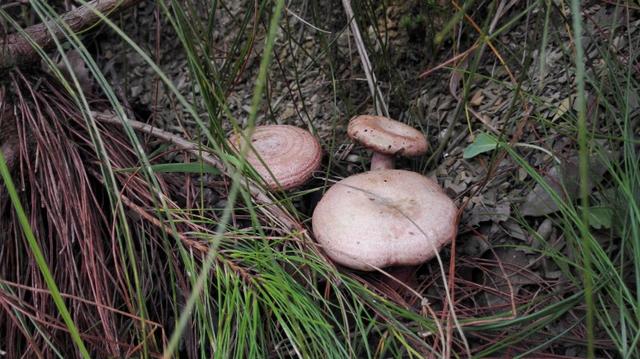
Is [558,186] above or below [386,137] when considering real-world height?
below

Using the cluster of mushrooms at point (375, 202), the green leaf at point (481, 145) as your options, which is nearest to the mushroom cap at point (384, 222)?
the cluster of mushrooms at point (375, 202)

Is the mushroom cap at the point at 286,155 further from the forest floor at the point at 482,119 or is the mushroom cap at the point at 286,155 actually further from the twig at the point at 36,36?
the twig at the point at 36,36

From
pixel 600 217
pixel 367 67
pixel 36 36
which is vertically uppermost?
pixel 36 36

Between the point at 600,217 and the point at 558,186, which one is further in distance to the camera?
the point at 558,186

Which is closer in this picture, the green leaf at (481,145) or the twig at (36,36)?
the green leaf at (481,145)

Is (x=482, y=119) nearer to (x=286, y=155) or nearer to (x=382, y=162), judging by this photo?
(x=382, y=162)

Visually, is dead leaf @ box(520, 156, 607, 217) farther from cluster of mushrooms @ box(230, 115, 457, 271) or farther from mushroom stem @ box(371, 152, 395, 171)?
mushroom stem @ box(371, 152, 395, 171)

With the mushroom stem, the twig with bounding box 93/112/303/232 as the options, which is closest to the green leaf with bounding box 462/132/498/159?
the mushroom stem

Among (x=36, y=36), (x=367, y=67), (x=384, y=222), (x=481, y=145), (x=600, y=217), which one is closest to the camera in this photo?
(x=600, y=217)

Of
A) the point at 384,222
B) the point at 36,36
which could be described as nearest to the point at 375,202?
the point at 384,222
